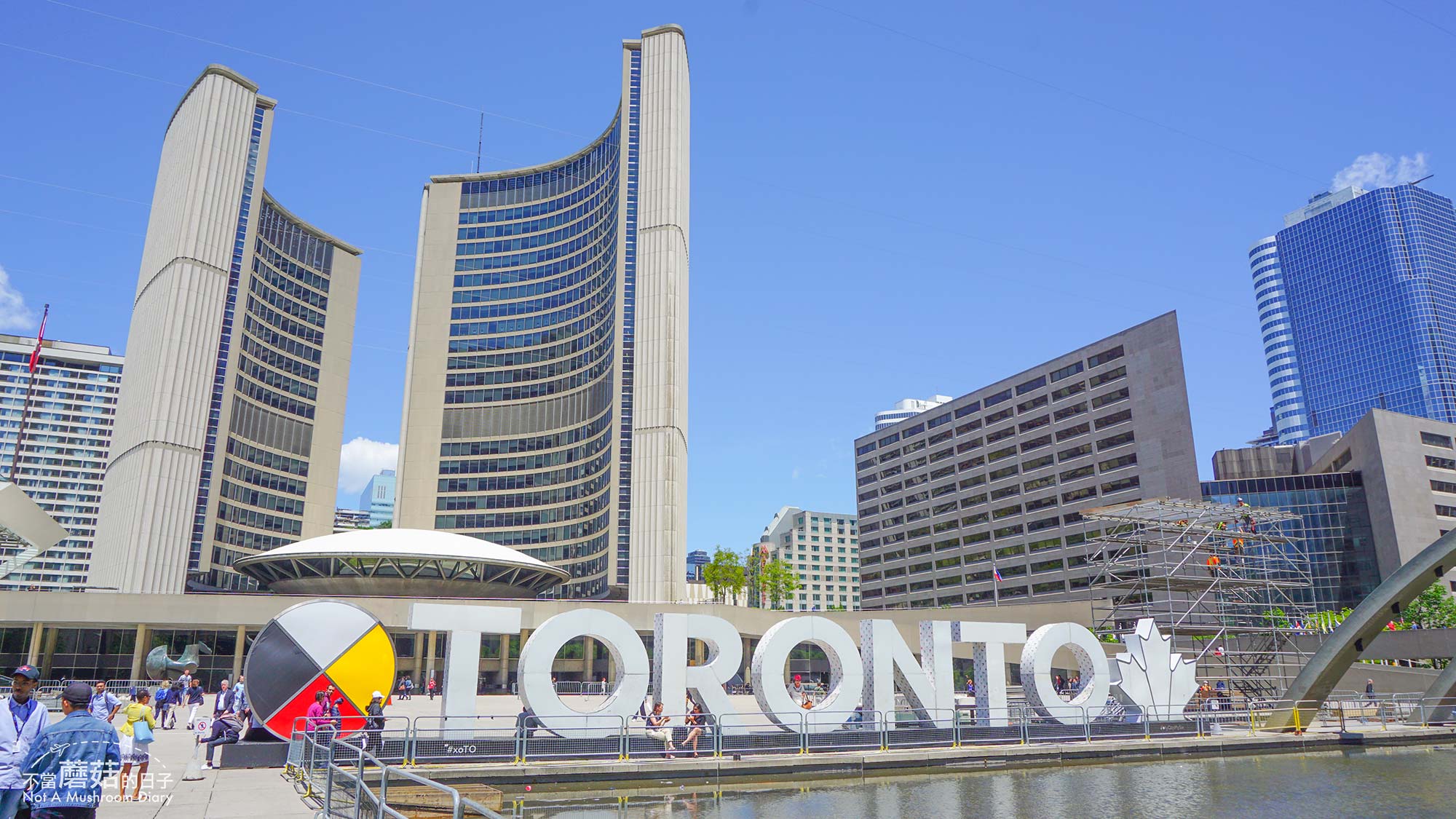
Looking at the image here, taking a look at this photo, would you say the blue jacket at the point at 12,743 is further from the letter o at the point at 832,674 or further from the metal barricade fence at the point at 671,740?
the letter o at the point at 832,674

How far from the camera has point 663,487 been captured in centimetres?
9994

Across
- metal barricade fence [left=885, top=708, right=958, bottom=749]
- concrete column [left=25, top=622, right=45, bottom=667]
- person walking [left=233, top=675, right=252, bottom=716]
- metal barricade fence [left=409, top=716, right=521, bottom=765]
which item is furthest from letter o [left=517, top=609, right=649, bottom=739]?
concrete column [left=25, top=622, right=45, bottom=667]

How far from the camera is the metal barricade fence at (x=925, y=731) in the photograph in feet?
94.9

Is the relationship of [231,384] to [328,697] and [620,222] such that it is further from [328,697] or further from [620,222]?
[328,697]

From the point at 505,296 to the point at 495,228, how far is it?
10.8m

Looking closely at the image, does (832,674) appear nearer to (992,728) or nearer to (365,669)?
(992,728)

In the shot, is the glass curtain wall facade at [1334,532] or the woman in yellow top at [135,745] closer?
the woman in yellow top at [135,745]

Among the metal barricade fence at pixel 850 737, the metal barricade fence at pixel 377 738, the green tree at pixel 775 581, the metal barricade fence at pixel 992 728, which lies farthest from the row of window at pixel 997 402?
the metal barricade fence at pixel 377 738

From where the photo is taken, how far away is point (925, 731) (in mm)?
29359

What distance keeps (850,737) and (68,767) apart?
22.8m

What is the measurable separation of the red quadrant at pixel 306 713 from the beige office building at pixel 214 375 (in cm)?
8153

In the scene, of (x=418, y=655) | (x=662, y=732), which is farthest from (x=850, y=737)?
(x=418, y=655)

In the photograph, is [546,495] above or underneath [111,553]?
above

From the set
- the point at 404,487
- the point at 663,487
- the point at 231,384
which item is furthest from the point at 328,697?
the point at 404,487
